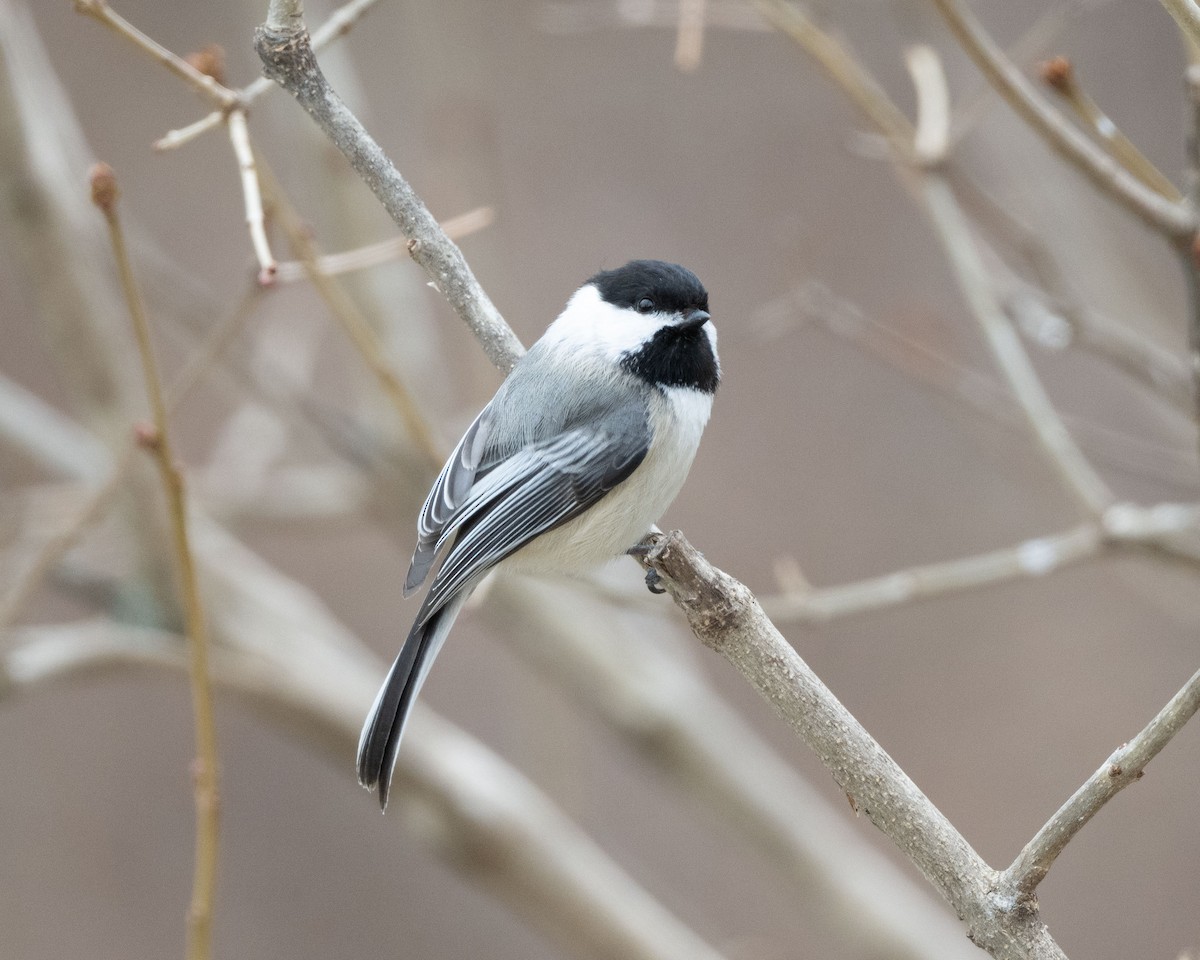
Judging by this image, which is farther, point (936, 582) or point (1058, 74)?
point (936, 582)

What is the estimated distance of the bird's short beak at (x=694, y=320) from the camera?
59.5 inches

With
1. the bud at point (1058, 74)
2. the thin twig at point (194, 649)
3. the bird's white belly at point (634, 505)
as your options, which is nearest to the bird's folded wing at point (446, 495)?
the bird's white belly at point (634, 505)

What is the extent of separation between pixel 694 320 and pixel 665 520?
1.80m

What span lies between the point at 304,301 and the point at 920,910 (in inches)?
72.9

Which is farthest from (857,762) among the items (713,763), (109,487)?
(713,763)

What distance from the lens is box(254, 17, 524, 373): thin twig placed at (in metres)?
1.03

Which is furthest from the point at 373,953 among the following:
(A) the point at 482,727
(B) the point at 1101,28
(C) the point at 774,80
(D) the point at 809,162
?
(B) the point at 1101,28

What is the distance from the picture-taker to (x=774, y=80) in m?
3.58

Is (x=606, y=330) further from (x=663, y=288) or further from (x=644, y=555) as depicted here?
(x=644, y=555)

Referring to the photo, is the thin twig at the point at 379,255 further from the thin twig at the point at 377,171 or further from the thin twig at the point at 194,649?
the thin twig at the point at 194,649

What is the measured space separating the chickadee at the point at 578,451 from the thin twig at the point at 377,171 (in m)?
0.16

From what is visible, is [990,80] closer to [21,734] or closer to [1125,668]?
[1125,668]

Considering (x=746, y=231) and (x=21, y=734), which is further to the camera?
(x=746, y=231)

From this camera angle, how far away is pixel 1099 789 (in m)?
0.80
